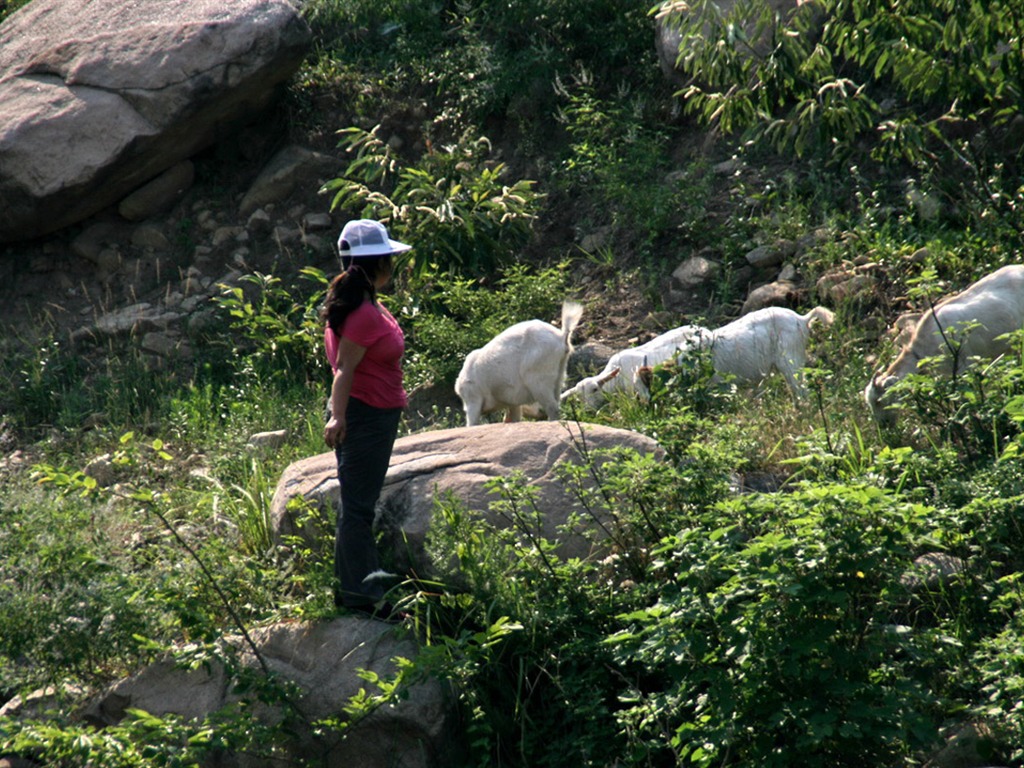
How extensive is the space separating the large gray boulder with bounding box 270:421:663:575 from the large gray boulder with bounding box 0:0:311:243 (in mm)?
5813

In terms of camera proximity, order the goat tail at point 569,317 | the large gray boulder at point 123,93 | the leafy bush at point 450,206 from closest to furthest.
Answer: the goat tail at point 569,317 < the leafy bush at point 450,206 < the large gray boulder at point 123,93

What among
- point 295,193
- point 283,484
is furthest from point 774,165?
point 283,484

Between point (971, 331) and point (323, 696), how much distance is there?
3979 mm

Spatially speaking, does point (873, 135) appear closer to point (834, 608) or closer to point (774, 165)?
point (774, 165)

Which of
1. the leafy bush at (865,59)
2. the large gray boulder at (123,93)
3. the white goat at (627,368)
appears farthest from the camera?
the large gray boulder at (123,93)

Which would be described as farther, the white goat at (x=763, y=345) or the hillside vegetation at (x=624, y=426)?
the white goat at (x=763, y=345)

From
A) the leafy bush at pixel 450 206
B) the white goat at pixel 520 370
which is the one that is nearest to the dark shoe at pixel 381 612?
the white goat at pixel 520 370

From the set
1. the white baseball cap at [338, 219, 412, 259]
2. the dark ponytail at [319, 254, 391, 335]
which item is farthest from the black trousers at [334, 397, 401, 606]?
the white baseball cap at [338, 219, 412, 259]

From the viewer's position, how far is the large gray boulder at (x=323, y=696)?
5203mm

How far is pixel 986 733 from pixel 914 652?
1.48ft

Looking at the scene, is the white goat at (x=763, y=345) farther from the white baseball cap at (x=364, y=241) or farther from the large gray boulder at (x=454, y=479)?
the white baseball cap at (x=364, y=241)

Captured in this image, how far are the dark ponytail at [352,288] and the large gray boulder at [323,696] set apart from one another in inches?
56.8

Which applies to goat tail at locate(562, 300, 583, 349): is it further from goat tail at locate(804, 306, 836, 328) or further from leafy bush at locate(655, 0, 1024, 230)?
leafy bush at locate(655, 0, 1024, 230)

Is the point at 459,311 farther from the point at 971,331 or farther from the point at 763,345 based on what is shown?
the point at 971,331
